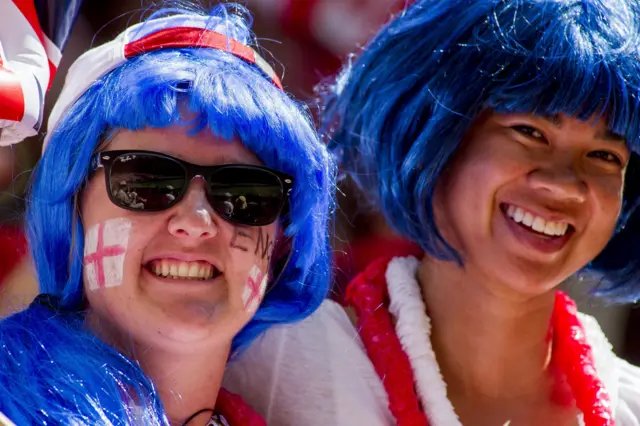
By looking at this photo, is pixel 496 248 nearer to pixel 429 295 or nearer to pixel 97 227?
pixel 429 295

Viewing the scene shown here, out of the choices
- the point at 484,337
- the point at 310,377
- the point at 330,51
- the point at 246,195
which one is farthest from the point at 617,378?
the point at 330,51

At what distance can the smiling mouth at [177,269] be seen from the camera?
192cm

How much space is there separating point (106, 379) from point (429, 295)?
38.9 inches

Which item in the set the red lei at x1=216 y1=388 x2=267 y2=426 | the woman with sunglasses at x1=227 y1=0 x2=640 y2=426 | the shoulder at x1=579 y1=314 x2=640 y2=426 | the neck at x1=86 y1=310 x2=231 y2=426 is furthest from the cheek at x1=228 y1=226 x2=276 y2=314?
the shoulder at x1=579 y1=314 x2=640 y2=426

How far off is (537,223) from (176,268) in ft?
2.91

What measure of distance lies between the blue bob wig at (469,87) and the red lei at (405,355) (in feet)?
0.57

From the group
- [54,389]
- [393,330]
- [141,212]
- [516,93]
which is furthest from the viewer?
[393,330]

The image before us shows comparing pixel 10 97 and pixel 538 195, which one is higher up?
pixel 538 195

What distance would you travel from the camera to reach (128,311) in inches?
75.2

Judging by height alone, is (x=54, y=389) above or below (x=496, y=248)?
below

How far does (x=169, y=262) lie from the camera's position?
1915 millimetres

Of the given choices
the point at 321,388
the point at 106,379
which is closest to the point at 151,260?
the point at 106,379

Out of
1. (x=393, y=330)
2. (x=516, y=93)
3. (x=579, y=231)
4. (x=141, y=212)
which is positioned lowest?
(x=393, y=330)

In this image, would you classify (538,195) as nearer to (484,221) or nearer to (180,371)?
(484,221)
